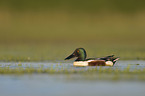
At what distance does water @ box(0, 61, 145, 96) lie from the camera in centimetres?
1208

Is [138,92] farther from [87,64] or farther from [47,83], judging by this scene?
[87,64]

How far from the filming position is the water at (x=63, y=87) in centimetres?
1208

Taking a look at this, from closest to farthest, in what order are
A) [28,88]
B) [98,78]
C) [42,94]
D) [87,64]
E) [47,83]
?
1. [42,94]
2. [28,88]
3. [47,83]
4. [98,78]
5. [87,64]

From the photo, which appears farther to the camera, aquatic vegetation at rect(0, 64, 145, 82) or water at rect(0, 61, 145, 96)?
aquatic vegetation at rect(0, 64, 145, 82)

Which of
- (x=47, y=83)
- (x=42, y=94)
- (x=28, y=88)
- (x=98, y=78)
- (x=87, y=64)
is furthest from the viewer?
(x=87, y=64)

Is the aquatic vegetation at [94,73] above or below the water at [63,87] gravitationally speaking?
above

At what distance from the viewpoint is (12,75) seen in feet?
53.5

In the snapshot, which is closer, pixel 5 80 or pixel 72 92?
pixel 72 92

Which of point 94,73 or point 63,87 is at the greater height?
point 94,73

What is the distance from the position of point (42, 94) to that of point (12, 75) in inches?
179

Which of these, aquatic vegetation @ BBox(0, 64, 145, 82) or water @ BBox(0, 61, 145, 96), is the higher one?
aquatic vegetation @ BBox(0, 64, 145, 82)

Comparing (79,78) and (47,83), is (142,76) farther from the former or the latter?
(47,83)

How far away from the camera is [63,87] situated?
13148mm

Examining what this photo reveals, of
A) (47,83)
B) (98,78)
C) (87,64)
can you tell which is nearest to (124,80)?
(98,78)
